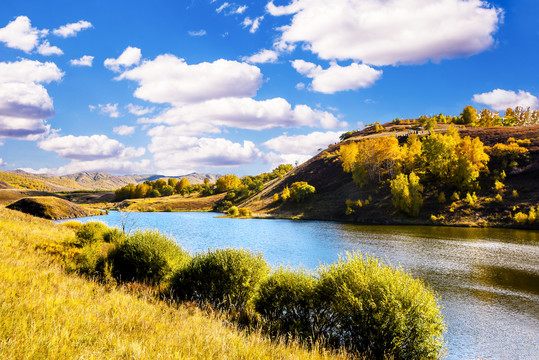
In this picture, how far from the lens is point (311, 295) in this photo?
13.1 meters

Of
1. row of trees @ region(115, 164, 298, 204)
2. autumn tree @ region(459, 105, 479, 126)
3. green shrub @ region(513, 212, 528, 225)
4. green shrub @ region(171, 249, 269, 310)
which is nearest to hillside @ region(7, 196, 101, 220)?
row of trees @ region(115, 164, 298, 204)

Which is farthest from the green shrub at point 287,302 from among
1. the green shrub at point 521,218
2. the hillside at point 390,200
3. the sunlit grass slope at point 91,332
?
the hillside at point 390,200

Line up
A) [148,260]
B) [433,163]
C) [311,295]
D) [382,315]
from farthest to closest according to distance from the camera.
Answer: [433,163], [148,260], [311,295], [382,315]

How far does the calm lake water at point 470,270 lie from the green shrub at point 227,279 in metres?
2.22

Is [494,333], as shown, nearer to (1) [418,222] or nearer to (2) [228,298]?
(2) [228,298]

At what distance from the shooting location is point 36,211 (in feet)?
258

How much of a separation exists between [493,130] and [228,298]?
406 ft

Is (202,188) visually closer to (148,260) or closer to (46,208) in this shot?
(46,208)

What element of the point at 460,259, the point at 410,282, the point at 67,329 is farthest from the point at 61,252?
the point at 460,259

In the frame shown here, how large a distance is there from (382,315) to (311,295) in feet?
10.5

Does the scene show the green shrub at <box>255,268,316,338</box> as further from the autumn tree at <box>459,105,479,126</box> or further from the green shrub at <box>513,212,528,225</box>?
the autumn tree at <box>459,105,479,126</box>

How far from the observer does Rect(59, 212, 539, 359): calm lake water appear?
1583cm

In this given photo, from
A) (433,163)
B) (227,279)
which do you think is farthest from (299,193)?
(227,279)


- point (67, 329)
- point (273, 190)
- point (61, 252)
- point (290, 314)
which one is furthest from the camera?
point (273, 190)
